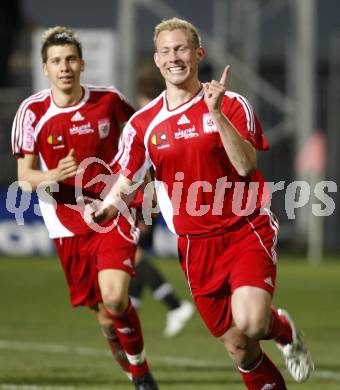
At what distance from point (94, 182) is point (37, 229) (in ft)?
47.2

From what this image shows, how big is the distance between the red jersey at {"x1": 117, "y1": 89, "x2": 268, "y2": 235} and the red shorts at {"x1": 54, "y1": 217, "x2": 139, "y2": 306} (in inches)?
47.3

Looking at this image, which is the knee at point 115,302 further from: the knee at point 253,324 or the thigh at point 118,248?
the knee at point 253,324

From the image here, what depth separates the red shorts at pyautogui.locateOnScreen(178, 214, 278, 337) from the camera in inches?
291

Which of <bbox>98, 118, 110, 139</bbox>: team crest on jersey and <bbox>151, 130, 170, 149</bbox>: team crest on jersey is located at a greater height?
<bbox>151, 130, 170, 149</bbox>: team crest on jersey

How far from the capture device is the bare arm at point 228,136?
22.9ft

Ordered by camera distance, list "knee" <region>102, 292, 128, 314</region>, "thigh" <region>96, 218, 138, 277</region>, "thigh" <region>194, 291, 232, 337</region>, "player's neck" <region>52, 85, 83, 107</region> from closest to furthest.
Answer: "thigh" <region>194, 291, 232, 337</region>
"knee" <region>102, 292, 128, 314</region>
"thigh" <region>96, 218, 138, 277</region>
"player's neck" <region>52, 85, 83, 107</region>

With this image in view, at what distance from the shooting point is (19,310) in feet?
50.5

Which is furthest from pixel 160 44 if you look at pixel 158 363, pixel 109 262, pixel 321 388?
pixel 158 363

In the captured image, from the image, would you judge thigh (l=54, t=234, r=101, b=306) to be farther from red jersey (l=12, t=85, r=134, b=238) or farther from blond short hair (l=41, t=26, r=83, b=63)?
blond short hair (l=41, t=26, r=83, b=63)

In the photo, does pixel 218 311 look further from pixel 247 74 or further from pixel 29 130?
pixel 247 74

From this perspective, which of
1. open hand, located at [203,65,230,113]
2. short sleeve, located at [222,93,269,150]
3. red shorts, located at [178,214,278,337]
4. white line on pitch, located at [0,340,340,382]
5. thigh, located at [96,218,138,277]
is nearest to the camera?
open hand, located at [203,65,230,113]

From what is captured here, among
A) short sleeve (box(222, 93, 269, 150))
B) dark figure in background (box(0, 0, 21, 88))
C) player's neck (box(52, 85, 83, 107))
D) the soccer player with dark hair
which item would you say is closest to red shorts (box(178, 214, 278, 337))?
short sleeve (box(222, 93, 269, 150))

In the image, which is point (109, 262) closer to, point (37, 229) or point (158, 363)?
point (158, 363)

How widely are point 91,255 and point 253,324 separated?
Answer: 7.12 ft
